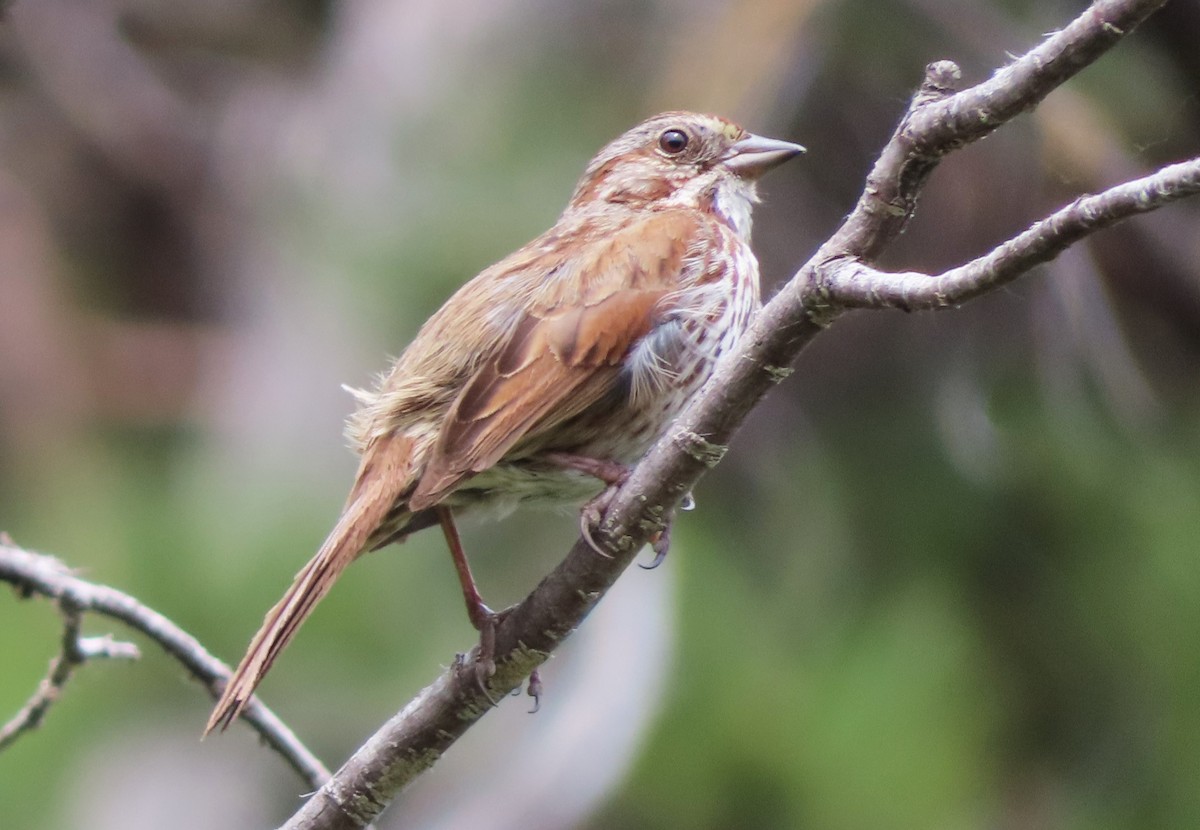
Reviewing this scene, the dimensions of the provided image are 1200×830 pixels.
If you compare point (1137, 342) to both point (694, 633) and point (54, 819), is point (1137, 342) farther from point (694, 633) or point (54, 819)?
point (54, 819)

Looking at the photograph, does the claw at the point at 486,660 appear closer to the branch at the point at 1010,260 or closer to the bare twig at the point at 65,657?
the bare twig at the point at 65,657

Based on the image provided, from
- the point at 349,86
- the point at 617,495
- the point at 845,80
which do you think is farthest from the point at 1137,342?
the point at 349,86

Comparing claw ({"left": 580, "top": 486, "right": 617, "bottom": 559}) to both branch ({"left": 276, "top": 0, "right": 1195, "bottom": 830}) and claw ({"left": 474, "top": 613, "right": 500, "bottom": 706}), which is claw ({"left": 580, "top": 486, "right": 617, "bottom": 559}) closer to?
branch ({"left": 276, "top": 0, "right": 1195, "bottom": 830})

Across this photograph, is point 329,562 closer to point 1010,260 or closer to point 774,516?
point 1010,260

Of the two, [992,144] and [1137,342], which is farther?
[1137,342]

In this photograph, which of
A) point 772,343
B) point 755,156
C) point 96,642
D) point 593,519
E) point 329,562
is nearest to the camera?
point 772,343

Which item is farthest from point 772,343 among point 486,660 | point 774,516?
point 774,516
